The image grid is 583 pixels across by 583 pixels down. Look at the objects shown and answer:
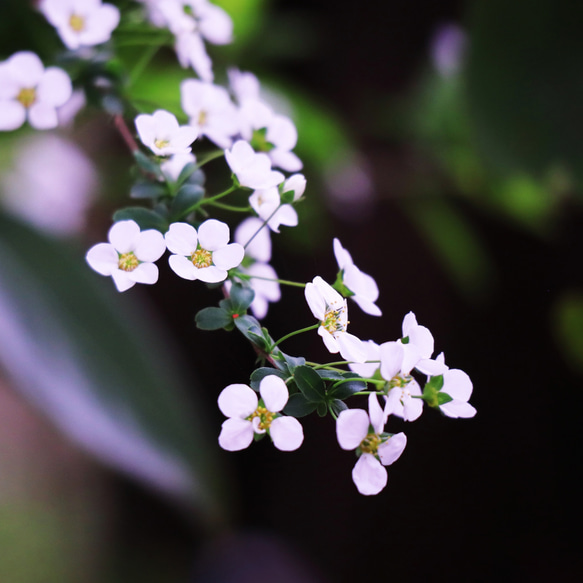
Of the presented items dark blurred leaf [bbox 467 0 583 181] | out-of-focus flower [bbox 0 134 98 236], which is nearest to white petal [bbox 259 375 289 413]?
dark blurred leaf [bbox 467 0 583 181]

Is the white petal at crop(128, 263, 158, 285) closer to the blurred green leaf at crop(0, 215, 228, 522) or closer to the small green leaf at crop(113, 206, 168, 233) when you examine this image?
the small green leaf at crop(113, 206, 168, 233)

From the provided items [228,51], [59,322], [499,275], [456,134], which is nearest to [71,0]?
[59,322]

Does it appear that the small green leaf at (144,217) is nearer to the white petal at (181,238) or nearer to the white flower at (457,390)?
the white petal at (181,238)

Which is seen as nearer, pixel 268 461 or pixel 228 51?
pixel 228 51

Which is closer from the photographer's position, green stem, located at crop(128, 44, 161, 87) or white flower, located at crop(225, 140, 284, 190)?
white flower, located at crop(225, 140, 284, 190)

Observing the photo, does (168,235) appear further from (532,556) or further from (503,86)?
(532,556)

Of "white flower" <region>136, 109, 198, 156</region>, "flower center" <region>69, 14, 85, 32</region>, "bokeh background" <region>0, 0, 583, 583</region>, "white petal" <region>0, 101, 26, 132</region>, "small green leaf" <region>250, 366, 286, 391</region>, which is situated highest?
"flower center" <region>69, 14, 85, 32</region>

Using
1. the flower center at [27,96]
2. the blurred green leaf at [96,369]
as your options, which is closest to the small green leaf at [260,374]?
the flower center at [27,96]
